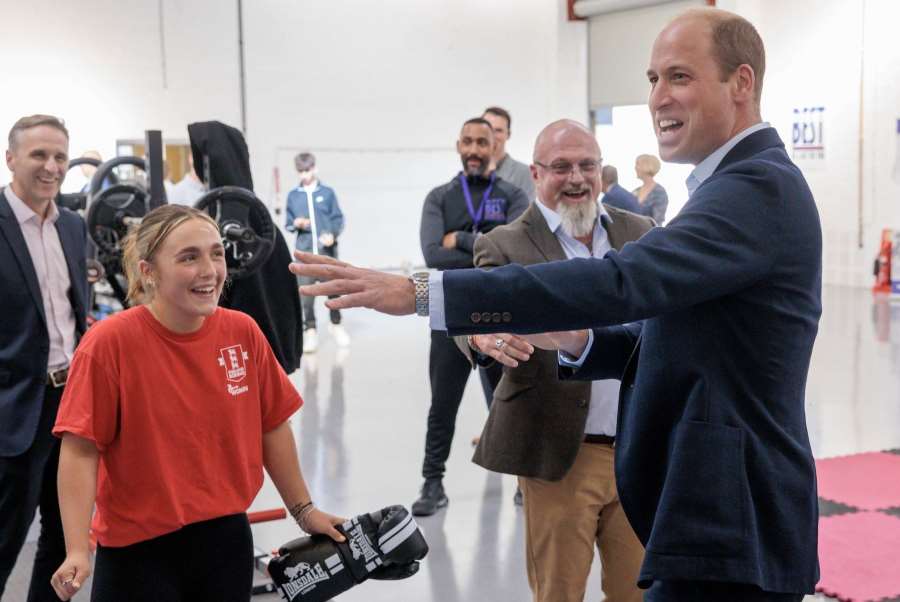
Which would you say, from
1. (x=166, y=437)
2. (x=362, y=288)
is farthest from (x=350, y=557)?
(x=362, y=288)

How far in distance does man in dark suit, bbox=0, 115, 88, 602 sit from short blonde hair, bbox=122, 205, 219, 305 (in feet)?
3.41

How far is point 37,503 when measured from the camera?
12.4 feet

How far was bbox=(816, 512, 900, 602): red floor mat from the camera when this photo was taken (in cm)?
440

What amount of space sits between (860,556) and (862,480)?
4.06 ft

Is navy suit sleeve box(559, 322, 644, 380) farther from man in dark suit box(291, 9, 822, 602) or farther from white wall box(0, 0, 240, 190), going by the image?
white wall box(0, 0, 240, 190)

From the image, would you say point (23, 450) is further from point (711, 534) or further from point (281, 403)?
point (711, 534)

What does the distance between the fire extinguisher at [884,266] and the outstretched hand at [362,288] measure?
13649 mm

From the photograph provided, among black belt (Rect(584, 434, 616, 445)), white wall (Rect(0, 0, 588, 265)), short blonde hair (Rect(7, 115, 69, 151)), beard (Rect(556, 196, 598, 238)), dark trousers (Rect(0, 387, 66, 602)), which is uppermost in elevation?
white wall (Rect(0, 0, 588, 265))

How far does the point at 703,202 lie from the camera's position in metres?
1.79

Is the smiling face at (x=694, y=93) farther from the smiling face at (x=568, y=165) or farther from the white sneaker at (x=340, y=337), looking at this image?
the white sneaker at (x=340, y=337)

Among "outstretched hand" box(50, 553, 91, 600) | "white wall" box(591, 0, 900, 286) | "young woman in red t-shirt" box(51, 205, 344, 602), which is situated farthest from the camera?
"white wall" box(591, 0, 900, 286)

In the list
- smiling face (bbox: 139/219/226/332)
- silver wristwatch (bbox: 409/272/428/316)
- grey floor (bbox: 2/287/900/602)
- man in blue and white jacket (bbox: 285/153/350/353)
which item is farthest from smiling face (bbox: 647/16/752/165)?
man in blue and white jacket (bbox: 285/153/350/353)

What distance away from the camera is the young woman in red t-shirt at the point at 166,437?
2.57 metres

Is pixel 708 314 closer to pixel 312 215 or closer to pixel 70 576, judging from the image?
pixel 70 576
